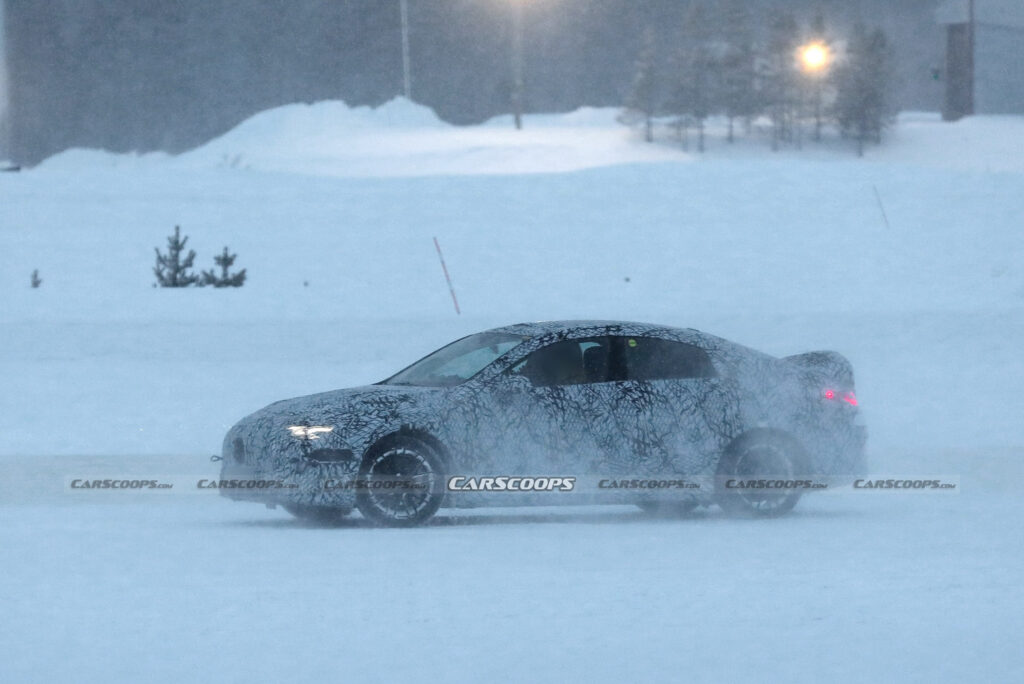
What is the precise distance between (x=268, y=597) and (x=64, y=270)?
2712cm

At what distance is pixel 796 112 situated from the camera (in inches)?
2415

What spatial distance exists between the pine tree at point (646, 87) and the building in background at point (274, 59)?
32 centimetres

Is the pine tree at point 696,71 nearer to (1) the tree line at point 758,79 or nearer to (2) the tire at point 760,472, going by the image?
(1) the tree line at point 758,79

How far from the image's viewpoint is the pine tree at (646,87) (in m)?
57.8

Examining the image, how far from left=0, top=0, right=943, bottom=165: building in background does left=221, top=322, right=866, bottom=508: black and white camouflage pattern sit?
41848mm

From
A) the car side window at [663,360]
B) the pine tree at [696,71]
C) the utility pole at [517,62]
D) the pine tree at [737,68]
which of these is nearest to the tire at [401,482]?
the car side window at [663,360]

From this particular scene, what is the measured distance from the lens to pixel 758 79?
62281 mm

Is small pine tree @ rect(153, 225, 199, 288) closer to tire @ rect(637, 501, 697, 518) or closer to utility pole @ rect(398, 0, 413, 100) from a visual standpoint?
tire @ rect(637, 501, 697, 518)

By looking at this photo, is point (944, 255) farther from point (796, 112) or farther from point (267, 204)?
point (796, 112)

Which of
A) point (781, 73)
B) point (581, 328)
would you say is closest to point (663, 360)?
point (581, 328)

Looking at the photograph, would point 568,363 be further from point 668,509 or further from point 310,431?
point 310,431

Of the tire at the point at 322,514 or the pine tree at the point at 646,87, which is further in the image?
the pine tree at the point at 646,87

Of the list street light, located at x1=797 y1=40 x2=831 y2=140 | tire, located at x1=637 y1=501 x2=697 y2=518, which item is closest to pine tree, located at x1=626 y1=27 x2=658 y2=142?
street light, located at x1=797 y1=40 x2=831 y2=140

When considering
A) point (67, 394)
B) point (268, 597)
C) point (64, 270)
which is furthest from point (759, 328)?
point (64, 270)
